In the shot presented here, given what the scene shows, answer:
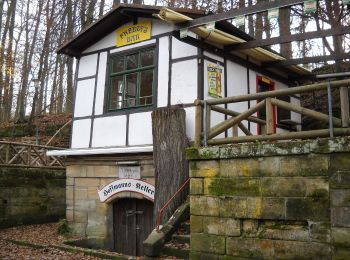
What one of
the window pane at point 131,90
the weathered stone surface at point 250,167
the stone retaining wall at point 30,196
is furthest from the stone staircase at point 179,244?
the stone retaining wall at point 30,196

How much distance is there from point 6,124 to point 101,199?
14266 mm

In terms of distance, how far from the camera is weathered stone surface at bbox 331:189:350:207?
5.91 m

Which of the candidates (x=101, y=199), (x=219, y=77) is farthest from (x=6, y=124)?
(x=219, y=77)

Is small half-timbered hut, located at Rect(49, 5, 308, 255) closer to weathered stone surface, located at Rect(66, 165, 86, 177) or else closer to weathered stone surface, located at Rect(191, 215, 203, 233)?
weathered stone surface, located at Rect(66, 165, 86, 177)

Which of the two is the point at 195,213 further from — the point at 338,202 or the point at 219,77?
the point at 219,77

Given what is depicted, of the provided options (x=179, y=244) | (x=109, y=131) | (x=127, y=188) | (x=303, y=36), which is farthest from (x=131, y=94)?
(x=303, y=36)

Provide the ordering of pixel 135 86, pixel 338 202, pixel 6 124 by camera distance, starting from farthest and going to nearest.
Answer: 1. pixel 6 124
2. pixel 135 86
3. pixel 338 202

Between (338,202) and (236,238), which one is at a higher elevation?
(338,202)

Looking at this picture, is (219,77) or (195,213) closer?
(195,213)

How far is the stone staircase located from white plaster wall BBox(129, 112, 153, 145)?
2804 millimetres

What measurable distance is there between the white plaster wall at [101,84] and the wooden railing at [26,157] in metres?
4.37

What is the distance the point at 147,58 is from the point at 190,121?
2368 millimetres

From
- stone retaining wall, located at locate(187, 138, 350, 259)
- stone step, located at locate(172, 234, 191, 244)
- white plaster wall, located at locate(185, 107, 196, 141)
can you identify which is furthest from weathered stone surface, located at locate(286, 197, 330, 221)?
white plaster wall, located at locate(185, 107, 196, 141)

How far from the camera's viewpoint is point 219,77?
1045 cm
